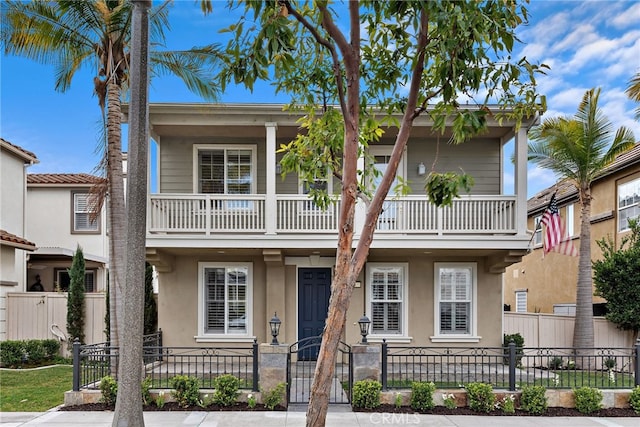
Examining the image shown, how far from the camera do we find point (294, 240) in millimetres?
10812

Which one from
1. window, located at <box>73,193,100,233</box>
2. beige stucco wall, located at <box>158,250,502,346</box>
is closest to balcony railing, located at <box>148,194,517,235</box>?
beige stucco wall, located at <box>158,250,502,346</box>

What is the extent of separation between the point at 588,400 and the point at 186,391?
6809 millimetres

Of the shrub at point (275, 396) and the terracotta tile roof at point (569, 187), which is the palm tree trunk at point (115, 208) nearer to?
the shrub at point (275, 396)

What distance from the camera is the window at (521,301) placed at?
21031mm

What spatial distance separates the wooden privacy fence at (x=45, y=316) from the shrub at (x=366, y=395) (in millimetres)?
8900

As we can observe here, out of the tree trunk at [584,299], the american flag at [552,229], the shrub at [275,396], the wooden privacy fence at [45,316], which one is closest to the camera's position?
the shrub at [275,396]

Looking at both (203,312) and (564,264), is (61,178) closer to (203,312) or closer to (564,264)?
(203,312)

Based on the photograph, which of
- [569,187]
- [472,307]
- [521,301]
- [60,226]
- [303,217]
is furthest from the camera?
[521,301]

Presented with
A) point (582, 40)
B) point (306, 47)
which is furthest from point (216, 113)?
point (582, 40)

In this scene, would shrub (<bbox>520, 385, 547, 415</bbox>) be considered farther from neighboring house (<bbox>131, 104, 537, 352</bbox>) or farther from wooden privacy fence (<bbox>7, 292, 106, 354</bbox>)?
wooden privacy fence (<bbox>7, 292, 106, 354</bbox>)

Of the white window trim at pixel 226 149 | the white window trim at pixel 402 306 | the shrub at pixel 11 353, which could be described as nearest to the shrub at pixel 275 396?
the white window trim at pixel 402 306

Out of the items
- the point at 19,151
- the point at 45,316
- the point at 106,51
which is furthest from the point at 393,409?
the point at 19,151

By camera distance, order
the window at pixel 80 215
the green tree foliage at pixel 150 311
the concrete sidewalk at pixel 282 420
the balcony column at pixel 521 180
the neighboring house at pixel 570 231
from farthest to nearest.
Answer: the window at pixel 80 215 < the neighboring house at pixel 570 231 < the green tree foliage at pixel 150 311 < the balcony column at pixel 521 180 < the concrete sidewalk at pixel 282 420

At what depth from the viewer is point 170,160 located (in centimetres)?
1228
